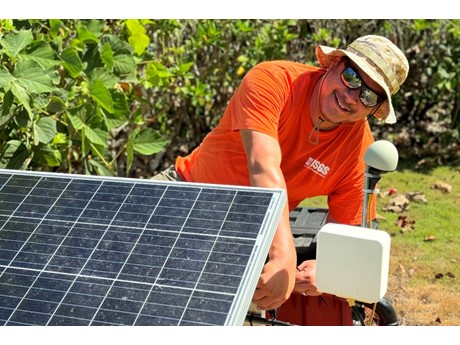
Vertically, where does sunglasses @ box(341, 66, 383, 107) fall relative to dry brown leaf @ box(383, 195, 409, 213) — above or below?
above

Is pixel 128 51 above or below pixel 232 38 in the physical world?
above

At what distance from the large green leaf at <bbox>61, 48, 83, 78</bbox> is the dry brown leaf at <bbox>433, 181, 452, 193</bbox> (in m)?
4.32

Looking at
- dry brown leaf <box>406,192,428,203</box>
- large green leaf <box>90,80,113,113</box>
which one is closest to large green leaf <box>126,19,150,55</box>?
large green leaf <box>90,80,113,113</box>

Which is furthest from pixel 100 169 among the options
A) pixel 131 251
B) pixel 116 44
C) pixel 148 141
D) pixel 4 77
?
pixel 131 251

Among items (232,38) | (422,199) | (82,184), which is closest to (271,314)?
(82,184)

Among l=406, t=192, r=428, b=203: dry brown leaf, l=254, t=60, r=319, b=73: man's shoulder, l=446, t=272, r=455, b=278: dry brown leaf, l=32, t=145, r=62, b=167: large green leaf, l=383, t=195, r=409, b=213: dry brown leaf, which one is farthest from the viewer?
l=406, t=192, r=428, b=203: dry brown leaf

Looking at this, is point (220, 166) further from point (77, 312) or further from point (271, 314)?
point (77, 312)

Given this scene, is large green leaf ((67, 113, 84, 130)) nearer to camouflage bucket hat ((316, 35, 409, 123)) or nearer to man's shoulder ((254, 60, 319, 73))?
man's shoulder ((254, 60, 319, 73))

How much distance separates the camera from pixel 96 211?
3.07 m

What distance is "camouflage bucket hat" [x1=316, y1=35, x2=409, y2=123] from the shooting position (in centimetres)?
379

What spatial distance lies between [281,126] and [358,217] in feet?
2.14

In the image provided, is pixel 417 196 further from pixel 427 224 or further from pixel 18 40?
pixel 18 40

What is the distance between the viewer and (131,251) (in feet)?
9.36

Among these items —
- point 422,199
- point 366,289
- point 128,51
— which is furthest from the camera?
point 422,199
